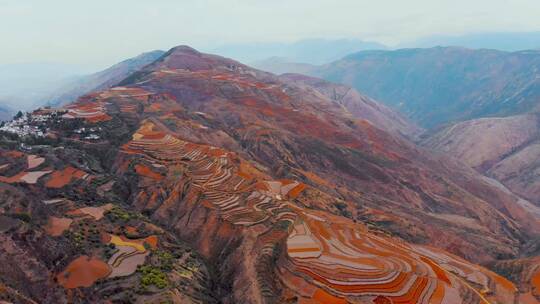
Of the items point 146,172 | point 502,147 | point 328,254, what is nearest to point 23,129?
point 146,172

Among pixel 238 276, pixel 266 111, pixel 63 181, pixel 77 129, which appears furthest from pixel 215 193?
pixel 266 111

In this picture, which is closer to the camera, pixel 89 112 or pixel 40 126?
pixel 40 126

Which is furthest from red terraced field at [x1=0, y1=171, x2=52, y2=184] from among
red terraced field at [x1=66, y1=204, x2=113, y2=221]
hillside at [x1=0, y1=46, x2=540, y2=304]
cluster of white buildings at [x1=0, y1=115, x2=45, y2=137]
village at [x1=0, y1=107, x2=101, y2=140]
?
cluster of white buildings at [x1=0, y1=115, x2=45, y2=137]

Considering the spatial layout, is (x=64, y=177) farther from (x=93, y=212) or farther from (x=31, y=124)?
(x=31, y=124)

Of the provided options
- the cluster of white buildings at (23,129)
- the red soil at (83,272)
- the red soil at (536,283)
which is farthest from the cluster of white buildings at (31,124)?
the red soil at (536,283)

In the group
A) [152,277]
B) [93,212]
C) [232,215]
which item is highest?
[93,212]

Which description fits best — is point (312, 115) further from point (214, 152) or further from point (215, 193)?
point (215, 193)

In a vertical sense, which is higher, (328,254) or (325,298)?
(328,254)
